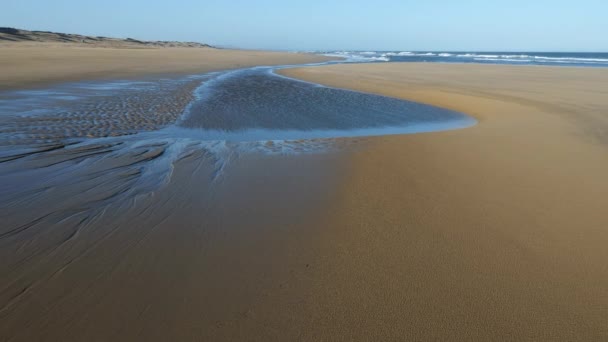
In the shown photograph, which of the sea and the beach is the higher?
the beach

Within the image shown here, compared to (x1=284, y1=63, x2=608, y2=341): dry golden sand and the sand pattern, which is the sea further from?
(x1=284, y1=63, x2=608, y2=341): dry golden sand

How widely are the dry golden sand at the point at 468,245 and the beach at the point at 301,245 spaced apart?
2 centimetres

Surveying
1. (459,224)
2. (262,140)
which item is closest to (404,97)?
(262,140)

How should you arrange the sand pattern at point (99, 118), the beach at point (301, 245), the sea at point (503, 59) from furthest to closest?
1. the sea at point (503, 59)
2. the sand pattern at point (99, 118)
3. the beach at point (301, 245)

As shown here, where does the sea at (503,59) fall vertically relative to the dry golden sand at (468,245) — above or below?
below

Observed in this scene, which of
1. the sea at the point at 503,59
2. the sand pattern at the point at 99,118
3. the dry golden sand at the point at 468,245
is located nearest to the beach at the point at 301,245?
the dry golden sand at the point at 468,245

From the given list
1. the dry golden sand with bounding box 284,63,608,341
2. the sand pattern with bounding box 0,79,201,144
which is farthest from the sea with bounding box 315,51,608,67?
the dry golden sand with bounding box 284,63,608,341

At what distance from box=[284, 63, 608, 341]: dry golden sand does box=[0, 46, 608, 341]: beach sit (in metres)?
0.02

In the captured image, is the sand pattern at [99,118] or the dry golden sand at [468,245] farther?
the sand pattern at [99,118]

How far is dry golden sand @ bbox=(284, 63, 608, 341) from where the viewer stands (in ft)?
9.02

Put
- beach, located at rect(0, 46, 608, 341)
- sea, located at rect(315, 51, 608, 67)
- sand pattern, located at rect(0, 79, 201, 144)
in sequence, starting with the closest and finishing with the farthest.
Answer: beach, located at rect(0, 46, 608, 341), sand pattern, located at rect(0, 79, 201, 144), sea, located at rect(315, 51, 608, 67)

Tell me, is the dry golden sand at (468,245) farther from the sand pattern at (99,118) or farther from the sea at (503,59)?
the sea at (503,59)

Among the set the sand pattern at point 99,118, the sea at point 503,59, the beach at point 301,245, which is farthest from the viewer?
the sea at point 503,59

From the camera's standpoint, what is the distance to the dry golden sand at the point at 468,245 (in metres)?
2.75
